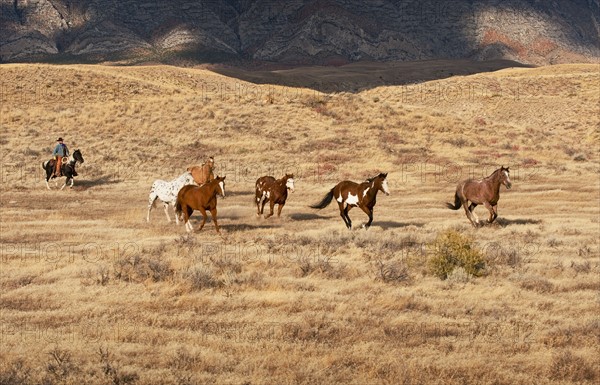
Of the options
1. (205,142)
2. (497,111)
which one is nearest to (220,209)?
(205,142)

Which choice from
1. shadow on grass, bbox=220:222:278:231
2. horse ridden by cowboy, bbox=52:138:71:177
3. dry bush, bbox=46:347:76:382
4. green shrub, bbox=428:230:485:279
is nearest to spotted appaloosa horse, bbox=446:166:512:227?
green shrub, bbox=428:230:485:279

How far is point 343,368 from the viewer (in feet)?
31.5

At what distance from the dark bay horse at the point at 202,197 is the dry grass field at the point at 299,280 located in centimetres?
72

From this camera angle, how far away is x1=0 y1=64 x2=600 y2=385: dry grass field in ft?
31.9

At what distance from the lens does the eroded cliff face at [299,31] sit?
174 m

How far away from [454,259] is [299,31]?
573ft

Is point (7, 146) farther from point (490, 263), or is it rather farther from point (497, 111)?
point (497, 111)

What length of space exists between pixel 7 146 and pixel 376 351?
40.2 m

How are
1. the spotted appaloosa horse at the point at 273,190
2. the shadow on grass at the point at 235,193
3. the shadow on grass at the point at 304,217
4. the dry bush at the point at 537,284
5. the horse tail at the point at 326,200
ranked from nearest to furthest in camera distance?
the dry bush at the point at 537,284 → the horse tail at the point at 326,200 → the spotted appaloosa horse at the point at 273,190 → the shadow on grass at the point at 304,217 → the shadow on grass at the point at 235,193

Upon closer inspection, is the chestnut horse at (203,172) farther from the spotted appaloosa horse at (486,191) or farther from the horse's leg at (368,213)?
the spotted appaloosa horse at (486,191)

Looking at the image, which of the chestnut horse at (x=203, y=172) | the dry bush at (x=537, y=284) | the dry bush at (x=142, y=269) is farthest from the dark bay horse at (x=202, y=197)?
the dry bush at (x=537, y=284)

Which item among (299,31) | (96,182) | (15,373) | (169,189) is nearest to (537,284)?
(15,373)

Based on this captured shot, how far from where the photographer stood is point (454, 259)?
50.0ft

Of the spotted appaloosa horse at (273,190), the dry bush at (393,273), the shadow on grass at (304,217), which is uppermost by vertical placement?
the spotted appaloosa horse at (273,190)
